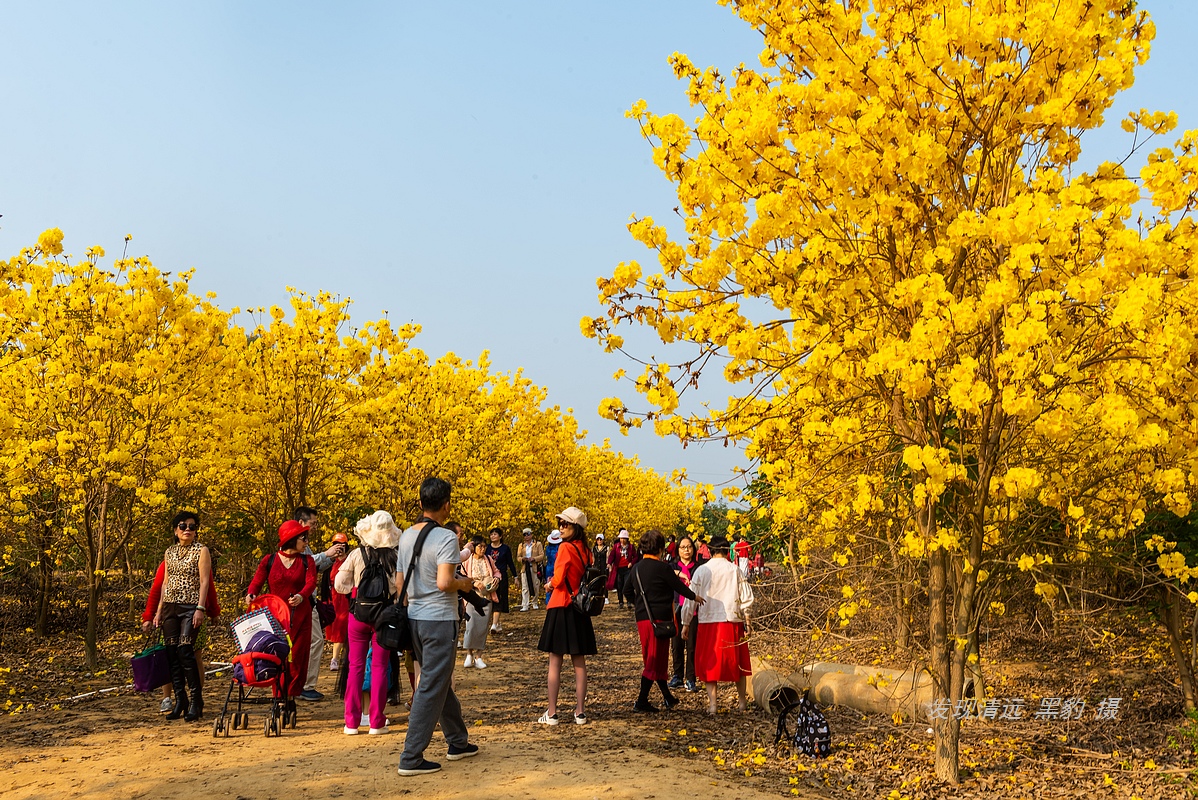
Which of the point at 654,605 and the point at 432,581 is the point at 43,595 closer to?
the point at 654,605

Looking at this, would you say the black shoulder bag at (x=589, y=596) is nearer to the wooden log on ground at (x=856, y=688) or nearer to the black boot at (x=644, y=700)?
the black boot at (x=644, y=700)

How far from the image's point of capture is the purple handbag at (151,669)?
7562 millimetres

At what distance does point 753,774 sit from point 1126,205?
14.6ft

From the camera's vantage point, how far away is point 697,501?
19.7 ft

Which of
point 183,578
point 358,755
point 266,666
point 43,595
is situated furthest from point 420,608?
point 43,595

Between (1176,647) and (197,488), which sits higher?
(197,488)

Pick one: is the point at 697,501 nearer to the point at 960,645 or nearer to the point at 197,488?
the point at 960,645

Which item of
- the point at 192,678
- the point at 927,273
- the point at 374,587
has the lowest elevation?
the point at 192,678

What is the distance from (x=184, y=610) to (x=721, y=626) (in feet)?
15.9

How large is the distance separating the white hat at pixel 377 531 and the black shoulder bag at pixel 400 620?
3.31 ft

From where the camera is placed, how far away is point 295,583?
307 inches

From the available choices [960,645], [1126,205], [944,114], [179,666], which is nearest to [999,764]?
[960,645]

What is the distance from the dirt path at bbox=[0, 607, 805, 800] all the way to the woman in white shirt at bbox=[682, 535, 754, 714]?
0.40 m

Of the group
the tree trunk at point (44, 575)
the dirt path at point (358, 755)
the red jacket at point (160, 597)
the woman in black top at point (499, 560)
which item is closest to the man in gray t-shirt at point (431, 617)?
the dirt path at point (358, 755)
